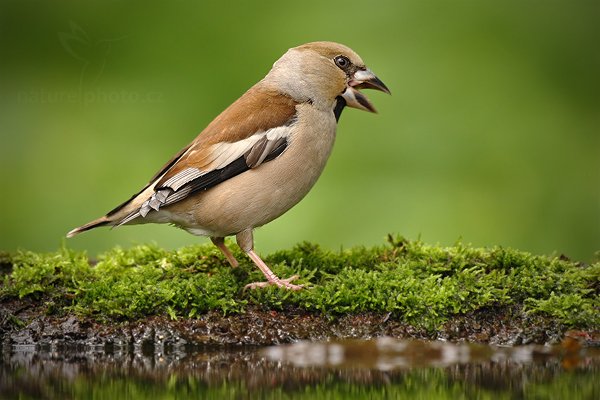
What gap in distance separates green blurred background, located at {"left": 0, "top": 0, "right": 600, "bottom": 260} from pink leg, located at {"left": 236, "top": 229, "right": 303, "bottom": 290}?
330 cm

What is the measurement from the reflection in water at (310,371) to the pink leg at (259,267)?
61cm

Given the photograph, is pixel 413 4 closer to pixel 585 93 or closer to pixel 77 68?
pixel 585 93

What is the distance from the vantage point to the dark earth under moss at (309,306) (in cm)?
628

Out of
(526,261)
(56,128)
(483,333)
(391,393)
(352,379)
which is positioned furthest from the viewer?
(56,128)

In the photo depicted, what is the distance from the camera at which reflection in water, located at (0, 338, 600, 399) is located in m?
5.27

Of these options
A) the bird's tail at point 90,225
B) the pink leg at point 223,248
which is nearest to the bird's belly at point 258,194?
the pink leg at point 223,248

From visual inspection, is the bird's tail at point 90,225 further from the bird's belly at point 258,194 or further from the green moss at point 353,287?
the bird's belly at point 258,194

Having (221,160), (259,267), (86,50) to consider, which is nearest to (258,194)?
(221,160)

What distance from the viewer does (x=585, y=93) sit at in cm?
1241

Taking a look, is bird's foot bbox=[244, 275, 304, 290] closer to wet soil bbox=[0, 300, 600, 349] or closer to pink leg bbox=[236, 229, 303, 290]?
pink leg bbox=[236, 229, 303, 290]

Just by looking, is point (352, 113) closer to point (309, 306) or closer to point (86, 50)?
point (86, 50)

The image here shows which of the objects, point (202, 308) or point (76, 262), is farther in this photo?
point (76, 262)

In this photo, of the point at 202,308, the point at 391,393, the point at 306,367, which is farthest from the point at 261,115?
the point at 391,393

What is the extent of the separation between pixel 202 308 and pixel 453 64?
7.44 meters
